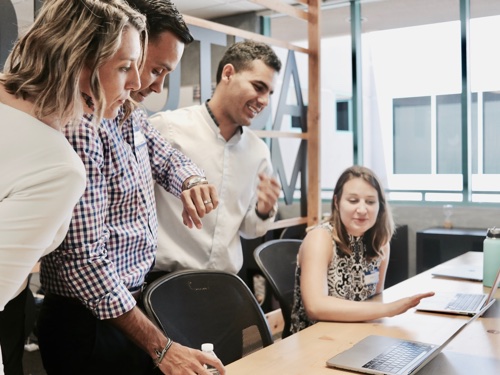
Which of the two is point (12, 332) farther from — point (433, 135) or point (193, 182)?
point (433, 135)

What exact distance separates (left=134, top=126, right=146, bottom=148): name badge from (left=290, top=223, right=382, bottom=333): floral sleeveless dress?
815mm

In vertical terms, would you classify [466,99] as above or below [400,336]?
above

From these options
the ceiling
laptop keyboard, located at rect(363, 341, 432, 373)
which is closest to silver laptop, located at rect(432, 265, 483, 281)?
laptop keyboard, located at rect(363, 341, 432, 373)

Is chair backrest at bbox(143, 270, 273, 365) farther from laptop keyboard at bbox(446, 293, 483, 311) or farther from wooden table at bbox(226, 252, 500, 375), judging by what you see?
laptop keyboard at bbox(446, 293, 483, 311)

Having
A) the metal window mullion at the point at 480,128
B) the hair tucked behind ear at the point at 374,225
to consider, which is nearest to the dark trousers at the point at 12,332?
the hair tucked behind ear at the point at 374,225

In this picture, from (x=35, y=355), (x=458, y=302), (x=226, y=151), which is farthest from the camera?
(x=35, y=355)

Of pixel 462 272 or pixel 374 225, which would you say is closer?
pixel 374 225

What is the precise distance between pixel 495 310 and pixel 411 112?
4.03 meters

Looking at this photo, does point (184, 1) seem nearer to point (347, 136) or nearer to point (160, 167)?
point (347, 136)

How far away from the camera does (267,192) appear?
6.19ft

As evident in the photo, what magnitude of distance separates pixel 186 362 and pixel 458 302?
1.14 meters

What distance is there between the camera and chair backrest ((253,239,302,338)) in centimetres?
226

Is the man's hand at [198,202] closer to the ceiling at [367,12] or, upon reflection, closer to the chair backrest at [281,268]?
the chair backrest at [281,268]

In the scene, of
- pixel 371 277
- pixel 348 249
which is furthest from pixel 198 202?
pixel 371 277
